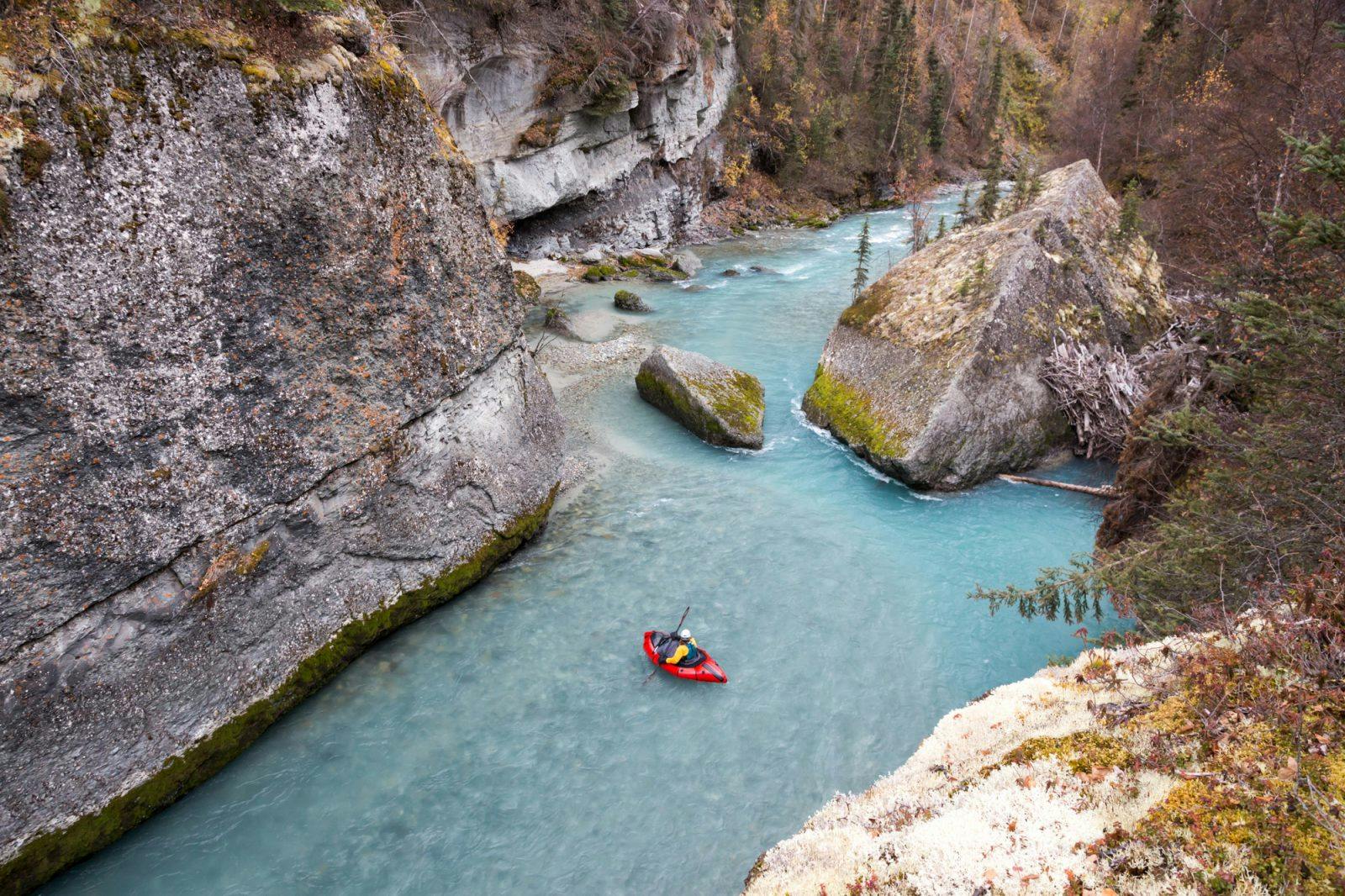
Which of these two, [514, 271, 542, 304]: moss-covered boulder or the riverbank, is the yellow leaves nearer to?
[514, 271, 542, 304]: moss-covered boulder

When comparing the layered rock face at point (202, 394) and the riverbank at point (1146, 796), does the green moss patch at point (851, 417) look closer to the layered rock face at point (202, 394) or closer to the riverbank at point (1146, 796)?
the riverbank at point (1146, 796)

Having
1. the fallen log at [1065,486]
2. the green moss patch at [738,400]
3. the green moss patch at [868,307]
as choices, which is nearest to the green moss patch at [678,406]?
the green moss patch at [738,400]

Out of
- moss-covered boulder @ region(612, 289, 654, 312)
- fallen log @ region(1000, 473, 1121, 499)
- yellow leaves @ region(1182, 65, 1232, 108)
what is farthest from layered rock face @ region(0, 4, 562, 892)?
yellow leaves @ region(1182, 65, 1232, 108)

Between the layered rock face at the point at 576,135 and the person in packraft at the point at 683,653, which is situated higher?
the layered rock face at the point at 576,135

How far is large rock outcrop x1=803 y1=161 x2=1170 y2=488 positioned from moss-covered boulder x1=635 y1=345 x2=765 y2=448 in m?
1.90

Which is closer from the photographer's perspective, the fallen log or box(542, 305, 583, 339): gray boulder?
the fallen log

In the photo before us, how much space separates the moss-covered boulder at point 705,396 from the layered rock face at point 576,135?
14.3 m

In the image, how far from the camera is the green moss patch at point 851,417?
13930 mm

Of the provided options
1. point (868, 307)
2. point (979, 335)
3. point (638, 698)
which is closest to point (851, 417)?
point (979, 335)

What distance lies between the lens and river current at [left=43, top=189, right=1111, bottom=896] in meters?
6.97

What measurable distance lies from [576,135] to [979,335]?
24.2 meters

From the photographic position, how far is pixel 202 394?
281 inches

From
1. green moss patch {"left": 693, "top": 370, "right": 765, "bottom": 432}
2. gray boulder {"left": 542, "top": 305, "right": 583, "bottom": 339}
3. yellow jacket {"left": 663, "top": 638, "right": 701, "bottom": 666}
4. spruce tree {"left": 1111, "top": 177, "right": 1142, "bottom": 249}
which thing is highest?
spruce tree {"left": 1111, "top": 177, "right": 1142, "bottom": 249}

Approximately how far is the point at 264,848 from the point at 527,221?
2957 centimetres
